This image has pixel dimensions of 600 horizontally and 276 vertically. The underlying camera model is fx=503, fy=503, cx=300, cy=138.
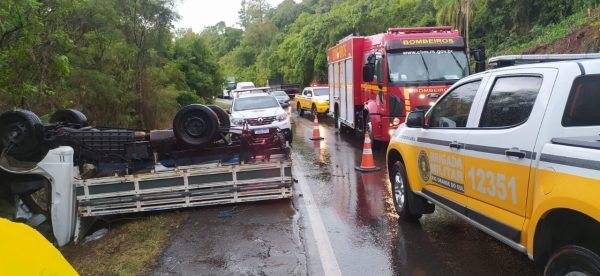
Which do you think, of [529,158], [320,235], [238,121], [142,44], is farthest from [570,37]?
[529,158]

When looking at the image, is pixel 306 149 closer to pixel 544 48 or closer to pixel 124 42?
pixel 124 42

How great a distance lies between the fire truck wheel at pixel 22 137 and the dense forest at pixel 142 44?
58.1 inches

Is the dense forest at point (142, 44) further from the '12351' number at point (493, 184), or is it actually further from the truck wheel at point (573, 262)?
the truck wheel at point (573, 262)

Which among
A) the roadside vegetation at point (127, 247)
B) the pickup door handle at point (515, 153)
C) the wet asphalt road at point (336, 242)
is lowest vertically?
the roadside vegetation at point (127, 247)

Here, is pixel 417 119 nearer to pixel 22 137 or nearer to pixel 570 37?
pixel 22 137

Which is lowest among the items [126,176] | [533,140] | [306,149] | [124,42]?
[306,149]

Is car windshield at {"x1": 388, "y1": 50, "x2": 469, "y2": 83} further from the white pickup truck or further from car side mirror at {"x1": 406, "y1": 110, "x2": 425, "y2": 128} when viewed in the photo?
the white pickup truck

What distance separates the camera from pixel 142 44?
18656mm

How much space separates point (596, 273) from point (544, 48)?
24.1 metres

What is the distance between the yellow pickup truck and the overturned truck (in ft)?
50.8

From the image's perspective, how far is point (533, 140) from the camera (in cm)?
370

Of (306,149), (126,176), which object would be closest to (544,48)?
(306,149)

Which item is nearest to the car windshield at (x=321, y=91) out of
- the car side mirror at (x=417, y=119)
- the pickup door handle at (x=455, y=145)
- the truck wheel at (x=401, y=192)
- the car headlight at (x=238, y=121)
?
the car headlight at (x=238, y=121)

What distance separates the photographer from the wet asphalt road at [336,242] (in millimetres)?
5043
